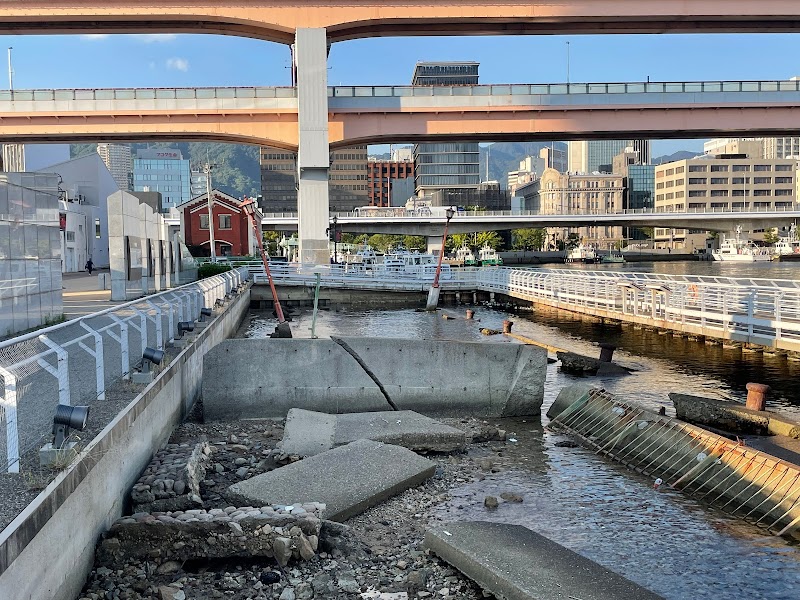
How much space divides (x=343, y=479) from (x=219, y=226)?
8338 cm

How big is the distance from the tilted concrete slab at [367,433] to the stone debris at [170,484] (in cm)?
178

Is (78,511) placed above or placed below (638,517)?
above

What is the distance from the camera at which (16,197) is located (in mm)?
16578

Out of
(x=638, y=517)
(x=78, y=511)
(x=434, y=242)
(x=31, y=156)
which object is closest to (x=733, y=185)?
(x=434, y=242)

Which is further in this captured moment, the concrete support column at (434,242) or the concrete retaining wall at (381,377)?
the concrete support column at (434,242)

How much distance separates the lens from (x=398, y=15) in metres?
43.0

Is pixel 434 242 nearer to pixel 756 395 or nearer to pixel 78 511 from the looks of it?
pixel 756 395

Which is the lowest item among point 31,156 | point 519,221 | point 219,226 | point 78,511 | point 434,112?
point 78,511

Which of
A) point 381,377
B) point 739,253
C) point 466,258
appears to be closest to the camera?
point 381,377

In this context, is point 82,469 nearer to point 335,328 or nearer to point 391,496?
point 391,496

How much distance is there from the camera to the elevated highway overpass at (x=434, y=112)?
1790 inches

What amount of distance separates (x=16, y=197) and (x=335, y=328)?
18.6 metres

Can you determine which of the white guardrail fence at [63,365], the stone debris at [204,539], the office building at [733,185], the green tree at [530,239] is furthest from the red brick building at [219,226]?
the office building at [733,185]

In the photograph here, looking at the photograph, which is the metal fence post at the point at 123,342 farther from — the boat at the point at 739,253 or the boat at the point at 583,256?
the boat at the point at 583,256
